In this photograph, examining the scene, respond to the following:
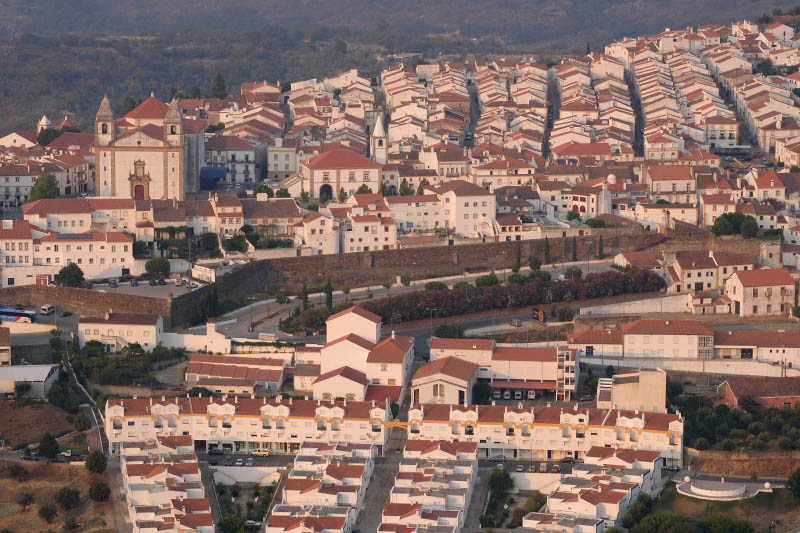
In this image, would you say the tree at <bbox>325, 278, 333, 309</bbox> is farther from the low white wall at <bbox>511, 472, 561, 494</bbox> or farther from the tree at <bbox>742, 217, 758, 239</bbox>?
the tree at <bbox>742, 217, 758, 239</bbox>

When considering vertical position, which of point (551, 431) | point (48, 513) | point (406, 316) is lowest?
point (48, 513)

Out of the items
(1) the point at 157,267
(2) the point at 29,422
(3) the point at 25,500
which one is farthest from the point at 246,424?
(1) the point at 157,267

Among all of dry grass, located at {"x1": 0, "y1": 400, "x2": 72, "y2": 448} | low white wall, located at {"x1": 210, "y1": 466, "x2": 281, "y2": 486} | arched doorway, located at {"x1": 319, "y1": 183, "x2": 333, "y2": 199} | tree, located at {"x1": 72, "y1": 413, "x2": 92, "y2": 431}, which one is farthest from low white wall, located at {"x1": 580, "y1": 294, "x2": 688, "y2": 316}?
dry grass, located at {"x1": 0, "y1": 400, "x2": 72, "y2": 448}

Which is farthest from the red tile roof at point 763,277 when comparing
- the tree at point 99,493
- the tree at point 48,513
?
the tree at point 48,513

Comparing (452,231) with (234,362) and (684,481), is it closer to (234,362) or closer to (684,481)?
(234,362)

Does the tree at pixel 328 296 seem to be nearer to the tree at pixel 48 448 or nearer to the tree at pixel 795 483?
the tree at pixel 48 448

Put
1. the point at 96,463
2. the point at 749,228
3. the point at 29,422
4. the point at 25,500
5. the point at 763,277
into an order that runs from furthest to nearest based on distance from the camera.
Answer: the point at 749,228 < the point at 763,277 < the point at 29,422 < the point at 96,463 < the point at 25,500

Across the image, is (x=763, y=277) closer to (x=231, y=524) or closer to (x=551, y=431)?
(x=551, y=431)
